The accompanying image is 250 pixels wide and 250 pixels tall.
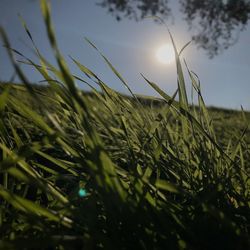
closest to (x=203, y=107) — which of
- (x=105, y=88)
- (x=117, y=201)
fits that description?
(x=105, y=88)

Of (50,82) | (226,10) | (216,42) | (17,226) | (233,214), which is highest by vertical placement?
(226,10)

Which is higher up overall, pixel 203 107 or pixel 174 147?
pixel 203 107

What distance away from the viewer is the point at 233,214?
644 mm

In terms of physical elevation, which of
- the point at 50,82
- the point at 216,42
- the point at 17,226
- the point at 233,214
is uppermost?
the point at 216,42

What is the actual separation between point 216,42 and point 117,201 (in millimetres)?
14514

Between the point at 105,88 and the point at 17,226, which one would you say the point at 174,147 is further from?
the point at 17,226

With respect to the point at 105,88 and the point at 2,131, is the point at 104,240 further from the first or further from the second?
the point at 105,88

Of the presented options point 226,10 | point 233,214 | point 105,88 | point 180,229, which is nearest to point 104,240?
point 180,229

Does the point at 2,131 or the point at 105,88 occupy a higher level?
the point at 105,88

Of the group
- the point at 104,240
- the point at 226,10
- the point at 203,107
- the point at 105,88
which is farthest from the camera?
the point at 226,10

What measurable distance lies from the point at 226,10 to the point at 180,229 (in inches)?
559

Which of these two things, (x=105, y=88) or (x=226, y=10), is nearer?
(x=105, y=88)

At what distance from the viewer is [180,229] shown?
1.87 feet

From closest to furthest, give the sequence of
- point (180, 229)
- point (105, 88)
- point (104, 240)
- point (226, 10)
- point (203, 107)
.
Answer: point (104, 240)
point (180, 229)
point (105, 88)
point (203, 107)
point (226, 10)
